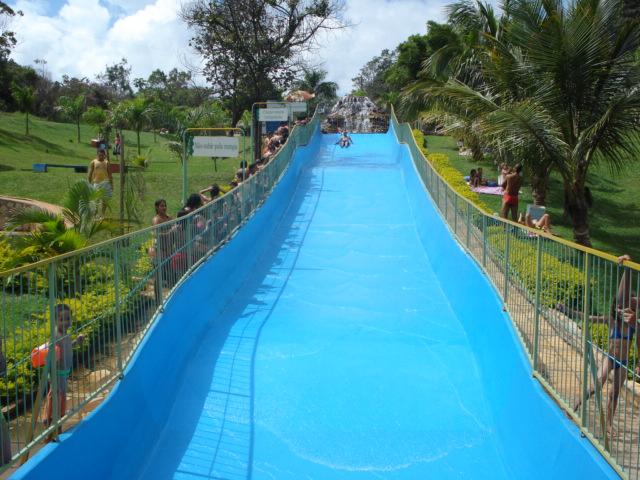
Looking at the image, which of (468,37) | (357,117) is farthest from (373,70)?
(468,37)

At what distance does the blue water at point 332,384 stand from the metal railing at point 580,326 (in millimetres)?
197

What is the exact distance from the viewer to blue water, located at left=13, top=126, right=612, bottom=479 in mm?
5887

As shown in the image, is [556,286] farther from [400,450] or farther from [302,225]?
[302,225]

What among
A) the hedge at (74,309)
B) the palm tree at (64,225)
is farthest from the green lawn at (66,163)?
the hedge at (74,309)

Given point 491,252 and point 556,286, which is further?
point 491,252

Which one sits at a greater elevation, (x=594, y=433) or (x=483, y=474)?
(x=594, y=433)

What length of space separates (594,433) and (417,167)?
1512 centimetres

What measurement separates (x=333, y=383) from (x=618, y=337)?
13.3 ft

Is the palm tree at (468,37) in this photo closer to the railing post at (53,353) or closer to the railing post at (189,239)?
the railing post at (189,239)

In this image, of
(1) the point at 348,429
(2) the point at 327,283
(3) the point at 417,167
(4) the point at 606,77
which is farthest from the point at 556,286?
(3) the point at 417,167

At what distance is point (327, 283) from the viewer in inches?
464

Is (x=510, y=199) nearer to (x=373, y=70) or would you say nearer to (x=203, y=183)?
(x=203, y=183)

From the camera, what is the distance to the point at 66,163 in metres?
31.7

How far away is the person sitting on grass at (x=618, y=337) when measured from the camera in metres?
4.16
